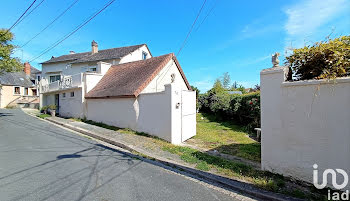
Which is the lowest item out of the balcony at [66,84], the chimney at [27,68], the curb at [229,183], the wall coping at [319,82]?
the curb at [229,183]

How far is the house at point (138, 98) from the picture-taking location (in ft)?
27.4

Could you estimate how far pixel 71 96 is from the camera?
51.6 feet

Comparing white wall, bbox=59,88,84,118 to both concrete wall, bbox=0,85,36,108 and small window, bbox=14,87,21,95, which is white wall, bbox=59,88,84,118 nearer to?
concrete wall, bbox=0,85,36,108

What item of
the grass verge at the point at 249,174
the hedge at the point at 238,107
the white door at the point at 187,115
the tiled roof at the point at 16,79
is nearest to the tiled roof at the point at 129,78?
the white door at the point at 187,115

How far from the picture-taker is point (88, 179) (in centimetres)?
417

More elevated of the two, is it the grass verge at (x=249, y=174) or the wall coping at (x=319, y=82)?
the wall coping at (x=319, y=82)

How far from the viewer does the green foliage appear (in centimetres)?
367

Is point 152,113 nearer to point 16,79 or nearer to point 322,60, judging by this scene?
point 322,60

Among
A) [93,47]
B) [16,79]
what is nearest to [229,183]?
[93,47]

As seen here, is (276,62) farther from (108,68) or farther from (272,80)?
(108,68)

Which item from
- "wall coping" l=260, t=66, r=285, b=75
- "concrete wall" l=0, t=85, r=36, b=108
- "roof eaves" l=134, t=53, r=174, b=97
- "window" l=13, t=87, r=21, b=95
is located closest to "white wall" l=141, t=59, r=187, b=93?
"roof eaves" l=134, t=53, r=174, b=97

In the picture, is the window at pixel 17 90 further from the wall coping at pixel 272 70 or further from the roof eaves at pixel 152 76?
the wall coping at pixel 272 70

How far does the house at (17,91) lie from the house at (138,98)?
17.5 meters

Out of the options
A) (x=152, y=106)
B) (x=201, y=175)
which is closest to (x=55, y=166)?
(x=201, y=175)
